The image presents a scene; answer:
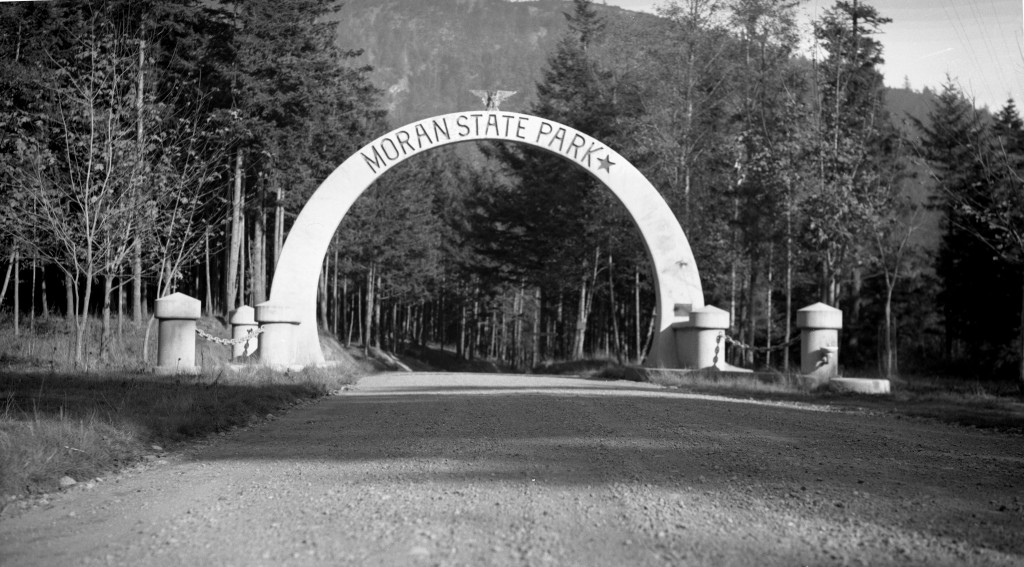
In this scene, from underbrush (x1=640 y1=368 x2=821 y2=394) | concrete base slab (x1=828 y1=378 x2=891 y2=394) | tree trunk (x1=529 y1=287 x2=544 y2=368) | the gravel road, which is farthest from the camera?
tree trunk (x1=529 y1=287 x2=544 y2=368)

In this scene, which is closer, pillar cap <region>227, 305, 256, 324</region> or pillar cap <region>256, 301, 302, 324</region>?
pillar cap <region>256, 301, 302, 324</region>

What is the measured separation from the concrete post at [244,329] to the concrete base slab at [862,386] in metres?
12.8

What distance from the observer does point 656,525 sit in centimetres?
524

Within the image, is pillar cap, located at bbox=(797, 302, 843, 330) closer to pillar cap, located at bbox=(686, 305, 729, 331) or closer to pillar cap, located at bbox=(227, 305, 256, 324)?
pillar cap, located at bbox=(686, 305, 729, 331)

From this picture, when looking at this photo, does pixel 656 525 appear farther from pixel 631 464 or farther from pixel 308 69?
pixel 308 69

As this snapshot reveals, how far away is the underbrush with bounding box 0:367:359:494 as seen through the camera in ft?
24.1

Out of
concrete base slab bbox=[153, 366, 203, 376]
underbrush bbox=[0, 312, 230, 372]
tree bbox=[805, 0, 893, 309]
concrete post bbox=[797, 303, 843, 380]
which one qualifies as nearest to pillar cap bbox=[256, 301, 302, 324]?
underbrush bbox=[0, 312, 230, 372]

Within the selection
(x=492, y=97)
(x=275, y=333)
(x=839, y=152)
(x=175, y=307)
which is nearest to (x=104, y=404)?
(x=175, y=307)

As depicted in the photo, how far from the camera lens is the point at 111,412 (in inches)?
416

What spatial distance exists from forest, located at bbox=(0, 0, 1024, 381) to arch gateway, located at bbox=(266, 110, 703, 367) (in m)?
2.39

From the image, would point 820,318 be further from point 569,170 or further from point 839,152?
point 569,170

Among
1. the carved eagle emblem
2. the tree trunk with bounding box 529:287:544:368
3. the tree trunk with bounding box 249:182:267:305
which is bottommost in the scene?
the tree trunk with bounding box 529:287:544:368

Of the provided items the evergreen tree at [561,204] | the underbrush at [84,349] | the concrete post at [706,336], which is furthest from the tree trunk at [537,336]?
the concrete post at [706,336]

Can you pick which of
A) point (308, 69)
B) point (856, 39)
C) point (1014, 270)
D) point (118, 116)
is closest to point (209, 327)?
point (308, 69)
